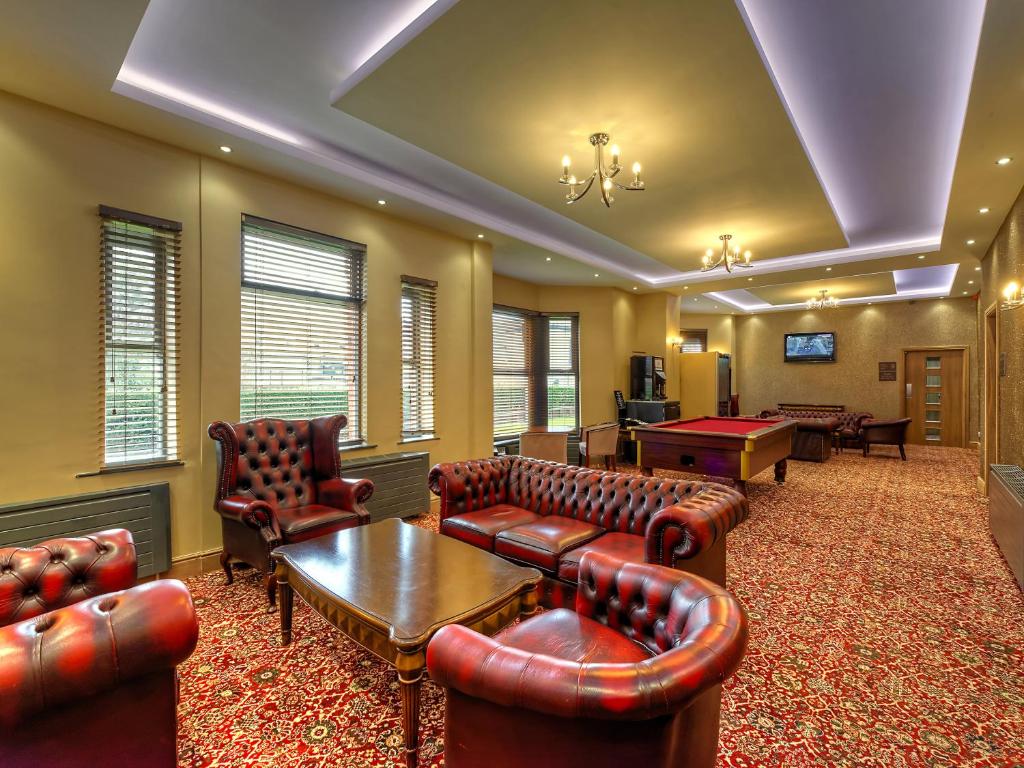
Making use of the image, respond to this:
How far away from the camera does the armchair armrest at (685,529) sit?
2.34 meters

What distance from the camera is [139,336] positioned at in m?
3.45

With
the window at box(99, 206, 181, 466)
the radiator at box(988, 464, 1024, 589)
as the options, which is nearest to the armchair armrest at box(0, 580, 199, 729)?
the window at box(99, 206, 181, 466)

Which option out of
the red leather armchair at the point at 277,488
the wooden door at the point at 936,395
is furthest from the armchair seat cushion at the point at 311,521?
the wooden door at the point at 936,395

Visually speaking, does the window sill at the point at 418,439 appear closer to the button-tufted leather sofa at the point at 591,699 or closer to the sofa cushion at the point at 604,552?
the sofa cushion at the point at 604,552

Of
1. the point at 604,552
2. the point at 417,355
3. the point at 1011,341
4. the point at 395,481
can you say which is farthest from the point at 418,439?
the point at 1011,341

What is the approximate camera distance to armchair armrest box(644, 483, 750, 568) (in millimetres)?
2336

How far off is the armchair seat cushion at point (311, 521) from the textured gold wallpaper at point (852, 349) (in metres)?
11.8

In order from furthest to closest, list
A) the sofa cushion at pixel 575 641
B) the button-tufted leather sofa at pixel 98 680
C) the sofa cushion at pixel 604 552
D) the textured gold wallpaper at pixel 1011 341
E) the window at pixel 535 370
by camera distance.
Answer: the window at pixel 535 370 → the textured gold wallpaper at pixel 1011 341 → the sofa cushion at pixel 604 552 → the sofa cushion at pixel 575 641 → the button-tufted leather sofa at pixel 98 680

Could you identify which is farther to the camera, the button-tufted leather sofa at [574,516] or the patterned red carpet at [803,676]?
the button-tufted leather sofa at [574,516]

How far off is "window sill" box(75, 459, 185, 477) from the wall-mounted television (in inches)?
503

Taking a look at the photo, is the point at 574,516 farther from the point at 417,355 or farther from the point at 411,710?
the point at 417,355

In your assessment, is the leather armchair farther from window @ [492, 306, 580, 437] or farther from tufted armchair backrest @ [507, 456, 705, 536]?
tufted armchair backrest @ [507, 456, 705, 536]

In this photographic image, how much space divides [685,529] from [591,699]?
4.93ft

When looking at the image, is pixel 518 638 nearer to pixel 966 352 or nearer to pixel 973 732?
pixel 973 732
